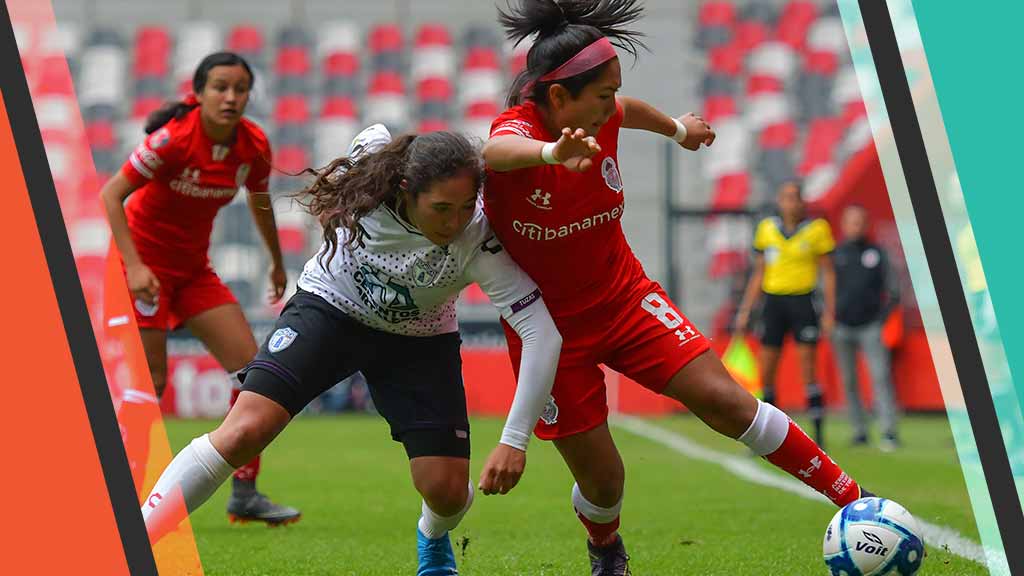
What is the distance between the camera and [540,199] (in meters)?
4.52

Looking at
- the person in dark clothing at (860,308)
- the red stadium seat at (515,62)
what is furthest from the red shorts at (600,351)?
the red stadium seat at (515,62)

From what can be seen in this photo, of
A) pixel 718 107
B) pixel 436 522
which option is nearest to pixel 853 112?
pixel 718 107

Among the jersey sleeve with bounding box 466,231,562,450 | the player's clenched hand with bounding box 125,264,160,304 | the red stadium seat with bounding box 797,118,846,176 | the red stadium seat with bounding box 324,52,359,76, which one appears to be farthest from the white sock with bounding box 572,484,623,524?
the red stadium seat with bounding box 324,52,359,76

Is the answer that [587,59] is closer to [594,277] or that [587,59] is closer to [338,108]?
[594,277]

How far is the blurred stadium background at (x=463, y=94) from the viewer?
704 inches

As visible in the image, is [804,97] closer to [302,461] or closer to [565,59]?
[302,461]

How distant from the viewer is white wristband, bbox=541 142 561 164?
155 inches

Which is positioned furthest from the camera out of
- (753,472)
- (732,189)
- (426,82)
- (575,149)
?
(426,82)

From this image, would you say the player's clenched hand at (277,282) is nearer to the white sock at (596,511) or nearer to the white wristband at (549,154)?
the white sock at (596,511)

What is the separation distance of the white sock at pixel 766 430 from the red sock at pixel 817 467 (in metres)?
0.02

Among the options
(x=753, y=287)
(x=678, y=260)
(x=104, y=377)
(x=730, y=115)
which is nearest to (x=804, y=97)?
(x=730, y=115)

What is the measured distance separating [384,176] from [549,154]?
660 mm

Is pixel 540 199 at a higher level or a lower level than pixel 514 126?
lower

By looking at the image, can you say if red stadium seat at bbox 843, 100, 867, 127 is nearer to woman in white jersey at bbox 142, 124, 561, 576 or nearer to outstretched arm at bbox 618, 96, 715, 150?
outstretched arm at bbox 618, 96, 715, 150
